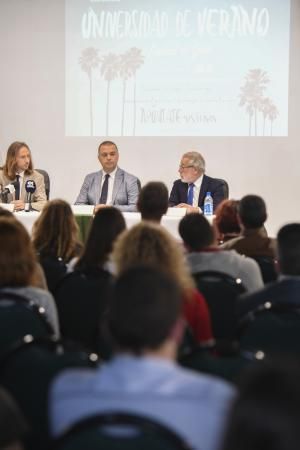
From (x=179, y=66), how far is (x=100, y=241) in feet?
17.4

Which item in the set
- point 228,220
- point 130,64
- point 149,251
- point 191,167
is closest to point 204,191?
point 191,167

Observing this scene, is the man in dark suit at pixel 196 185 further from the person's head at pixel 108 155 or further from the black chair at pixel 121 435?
the black chair at pixel 121 435

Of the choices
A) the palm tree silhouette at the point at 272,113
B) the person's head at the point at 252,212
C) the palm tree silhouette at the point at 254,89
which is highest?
the palm tree silhouette at the point at 254,89

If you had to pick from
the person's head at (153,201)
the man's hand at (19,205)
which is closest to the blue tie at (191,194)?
the man's hand at (19,205)

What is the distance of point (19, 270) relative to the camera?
2.71 m

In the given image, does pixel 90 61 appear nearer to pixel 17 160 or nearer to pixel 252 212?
pixel 17 160

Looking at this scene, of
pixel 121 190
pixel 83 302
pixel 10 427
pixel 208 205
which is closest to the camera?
pixel 10 427

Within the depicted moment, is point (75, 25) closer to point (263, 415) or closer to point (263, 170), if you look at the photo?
point (263, 170)

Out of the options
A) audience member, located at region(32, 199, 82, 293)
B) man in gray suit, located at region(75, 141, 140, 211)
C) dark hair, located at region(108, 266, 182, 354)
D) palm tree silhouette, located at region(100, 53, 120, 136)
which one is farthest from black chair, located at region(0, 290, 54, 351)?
palm tree silhouette, located at region(100, 53, 120, 136)

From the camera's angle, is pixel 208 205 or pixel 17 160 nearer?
pixel 208 205

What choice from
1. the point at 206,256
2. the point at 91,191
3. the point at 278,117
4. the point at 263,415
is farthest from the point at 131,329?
the point at 278,117

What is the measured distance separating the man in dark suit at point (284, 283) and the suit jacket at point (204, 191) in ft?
13.8

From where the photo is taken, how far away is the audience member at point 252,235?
4191 mm

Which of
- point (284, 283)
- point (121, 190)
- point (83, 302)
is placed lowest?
point (83, 302)
